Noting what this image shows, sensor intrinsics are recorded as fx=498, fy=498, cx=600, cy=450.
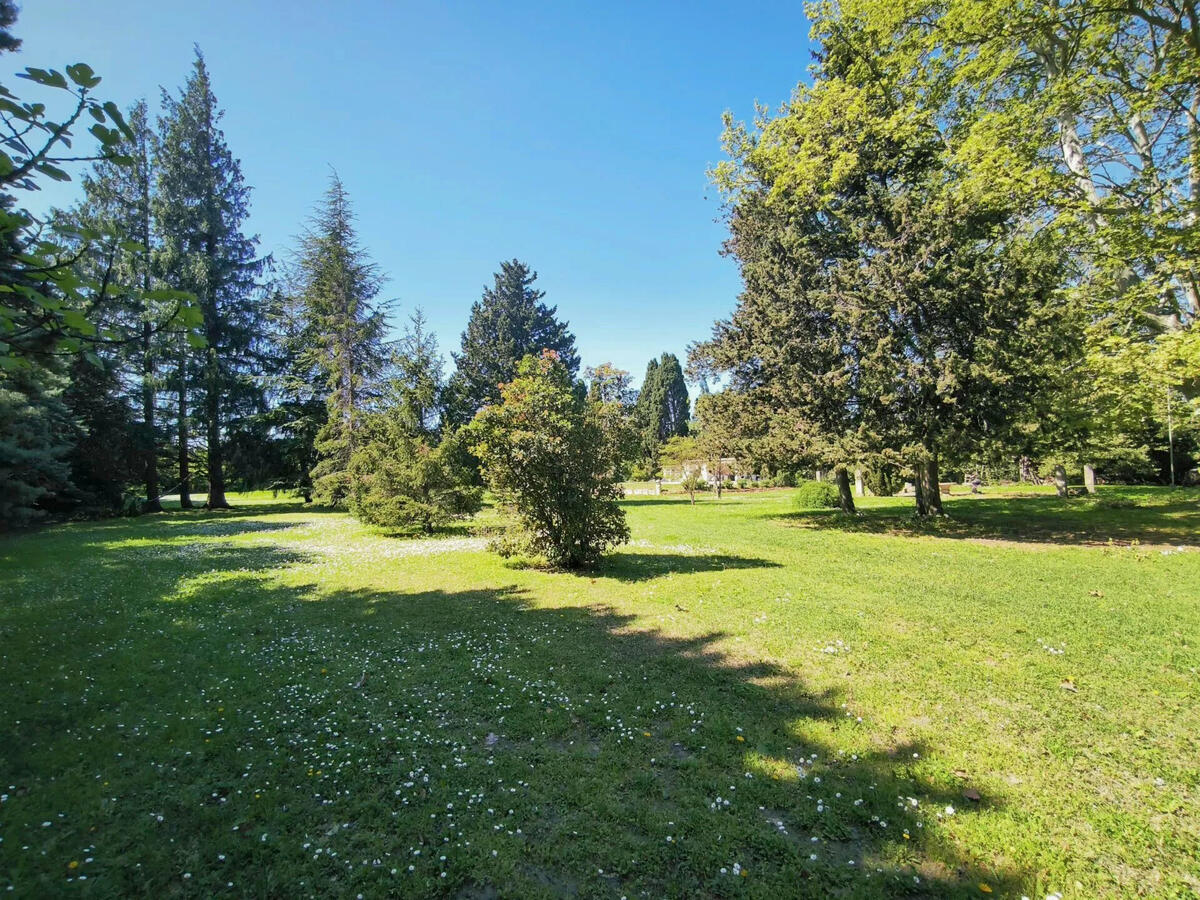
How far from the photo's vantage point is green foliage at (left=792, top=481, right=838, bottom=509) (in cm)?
2191

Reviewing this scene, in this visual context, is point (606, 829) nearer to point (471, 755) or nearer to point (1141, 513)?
point (471, 755)

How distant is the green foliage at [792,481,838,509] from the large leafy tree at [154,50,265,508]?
95.4 ft

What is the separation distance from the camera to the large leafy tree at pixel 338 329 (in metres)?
23.1

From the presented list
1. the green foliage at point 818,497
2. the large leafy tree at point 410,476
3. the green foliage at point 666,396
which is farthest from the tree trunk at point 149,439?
the green foliage at point 666,396

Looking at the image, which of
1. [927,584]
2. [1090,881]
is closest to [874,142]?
[927,584]

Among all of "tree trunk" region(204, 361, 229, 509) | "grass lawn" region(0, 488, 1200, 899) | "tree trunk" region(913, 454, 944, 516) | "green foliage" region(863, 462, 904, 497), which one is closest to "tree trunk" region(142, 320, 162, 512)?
"tree trunk" region(204, 361, 229, 509)

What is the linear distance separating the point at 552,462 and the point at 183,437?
1028 inches

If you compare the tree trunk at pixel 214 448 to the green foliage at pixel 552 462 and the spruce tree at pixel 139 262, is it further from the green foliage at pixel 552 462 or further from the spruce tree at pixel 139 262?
the green foliage at pixel 552 462

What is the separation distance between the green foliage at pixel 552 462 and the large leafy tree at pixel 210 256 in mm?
23919

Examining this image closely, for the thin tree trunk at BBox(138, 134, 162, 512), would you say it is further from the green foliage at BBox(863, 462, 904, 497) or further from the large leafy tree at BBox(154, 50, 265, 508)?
the green foliage at BBox(863, 462, 904, 497)

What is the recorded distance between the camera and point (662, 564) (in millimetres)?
10008

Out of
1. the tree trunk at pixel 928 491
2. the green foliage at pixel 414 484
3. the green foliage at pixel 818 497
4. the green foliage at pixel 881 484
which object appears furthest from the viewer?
the green foliage at pixel 881 484

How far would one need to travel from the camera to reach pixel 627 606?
23.5ft

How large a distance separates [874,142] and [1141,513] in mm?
13856
